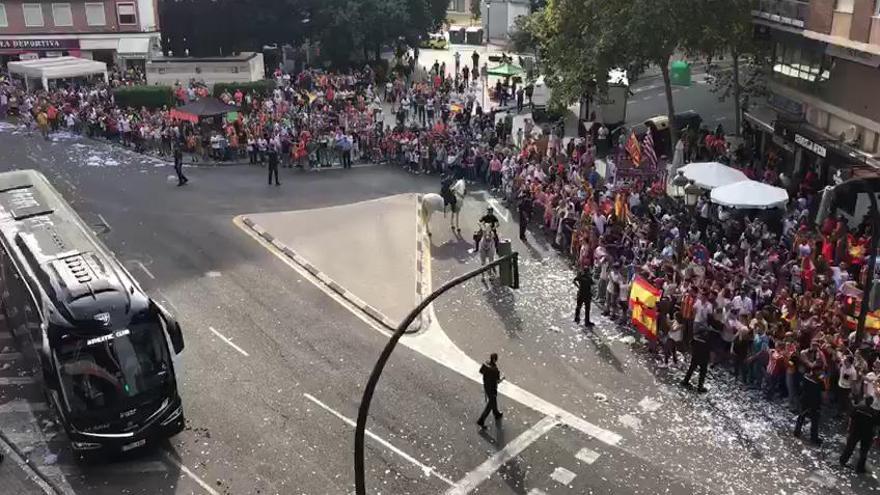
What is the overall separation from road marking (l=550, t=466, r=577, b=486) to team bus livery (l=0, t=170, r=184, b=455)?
6796 millimetres

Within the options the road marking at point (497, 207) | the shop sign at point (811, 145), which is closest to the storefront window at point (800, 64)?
the shop sign at point (811, 145)

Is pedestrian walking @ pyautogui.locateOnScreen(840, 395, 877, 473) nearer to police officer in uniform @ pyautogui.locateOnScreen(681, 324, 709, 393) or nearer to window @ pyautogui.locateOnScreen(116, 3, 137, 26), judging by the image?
police officer in uniform @ pyautogui.locateOnScreen(681, 324, 709, 393)

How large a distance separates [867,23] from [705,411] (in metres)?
13.1

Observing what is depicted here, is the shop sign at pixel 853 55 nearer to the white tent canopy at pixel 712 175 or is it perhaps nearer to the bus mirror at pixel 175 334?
the white tent canopy at pixel 712 175

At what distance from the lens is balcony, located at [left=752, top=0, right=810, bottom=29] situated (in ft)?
87.0

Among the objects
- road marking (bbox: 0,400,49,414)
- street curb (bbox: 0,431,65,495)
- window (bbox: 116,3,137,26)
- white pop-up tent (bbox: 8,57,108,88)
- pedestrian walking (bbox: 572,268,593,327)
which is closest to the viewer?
street curb (bbox: 0,431,65,495)

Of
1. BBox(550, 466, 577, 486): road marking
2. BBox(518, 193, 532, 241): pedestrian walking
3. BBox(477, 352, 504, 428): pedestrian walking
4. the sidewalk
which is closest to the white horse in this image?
BBox(518, 193, 532, 241): pedestrian walking

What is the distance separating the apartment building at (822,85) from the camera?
23.8m

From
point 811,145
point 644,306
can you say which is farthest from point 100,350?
point 811,145

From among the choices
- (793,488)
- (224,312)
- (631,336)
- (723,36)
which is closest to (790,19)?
(723,36)

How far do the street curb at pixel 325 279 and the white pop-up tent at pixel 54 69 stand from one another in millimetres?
Answer: 24367

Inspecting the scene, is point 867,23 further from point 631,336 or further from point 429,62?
point 429,62

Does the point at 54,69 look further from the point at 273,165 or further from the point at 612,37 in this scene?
the point at 612,37

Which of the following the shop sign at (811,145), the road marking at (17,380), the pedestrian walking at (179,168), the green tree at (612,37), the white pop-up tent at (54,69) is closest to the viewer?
the road marking at (17,380)
